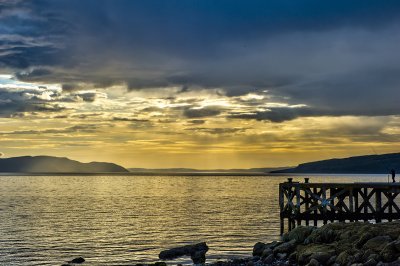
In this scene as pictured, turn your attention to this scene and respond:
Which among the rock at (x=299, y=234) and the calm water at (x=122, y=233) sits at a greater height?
the rock at (x=299, y=234)

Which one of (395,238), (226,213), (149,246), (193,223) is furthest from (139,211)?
(395,238)

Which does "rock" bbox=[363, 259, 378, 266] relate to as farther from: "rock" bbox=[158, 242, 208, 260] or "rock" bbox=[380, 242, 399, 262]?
"rock" bbox=[158, 242, 208, 260]

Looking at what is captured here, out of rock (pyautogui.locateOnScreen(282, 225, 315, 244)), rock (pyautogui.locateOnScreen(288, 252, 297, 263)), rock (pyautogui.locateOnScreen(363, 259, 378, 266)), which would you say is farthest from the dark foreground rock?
rock (pyautogui.locateOnScreen(363, 259, 378, 266))

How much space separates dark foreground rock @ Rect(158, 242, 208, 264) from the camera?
34562 mm

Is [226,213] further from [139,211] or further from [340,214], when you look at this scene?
[340,214]

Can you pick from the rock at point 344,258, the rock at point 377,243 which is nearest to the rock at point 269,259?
the rock at point 344,258

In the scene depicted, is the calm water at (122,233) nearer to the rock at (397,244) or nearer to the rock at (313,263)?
the rock at (313,263)

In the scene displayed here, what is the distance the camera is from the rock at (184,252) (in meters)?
35.4

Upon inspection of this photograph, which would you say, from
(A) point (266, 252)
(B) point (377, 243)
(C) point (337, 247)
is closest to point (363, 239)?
(B) point (377, 243)

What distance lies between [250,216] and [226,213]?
16.6ft

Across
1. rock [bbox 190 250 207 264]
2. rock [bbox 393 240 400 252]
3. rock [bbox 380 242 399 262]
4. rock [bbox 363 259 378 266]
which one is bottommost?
rock [bbox 190 250 207 264]

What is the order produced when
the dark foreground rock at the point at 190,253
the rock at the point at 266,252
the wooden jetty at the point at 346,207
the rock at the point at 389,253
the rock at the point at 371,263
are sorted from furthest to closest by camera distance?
the wooden jetty at the point at 346,207, the dark foreground rock at the point at 190,253, the rock at the point at 266,252, the rock at the point at 389,253, the rock at the point at 371,263

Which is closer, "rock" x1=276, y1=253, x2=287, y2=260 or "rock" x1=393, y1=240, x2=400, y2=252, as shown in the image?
"rock" x1=393, y1=240, x2=400, y2=252

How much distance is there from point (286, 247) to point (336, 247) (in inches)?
160
